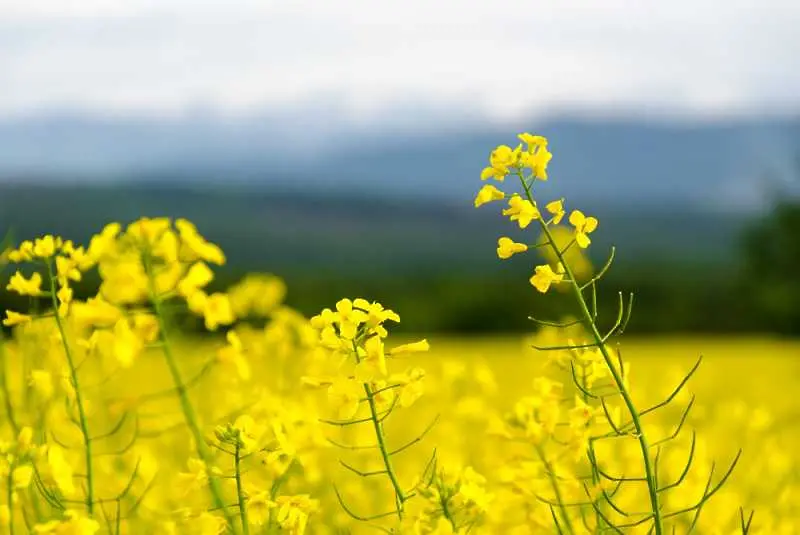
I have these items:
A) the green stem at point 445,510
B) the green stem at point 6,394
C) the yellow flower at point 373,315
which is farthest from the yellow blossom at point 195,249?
the green stem at point 445,510

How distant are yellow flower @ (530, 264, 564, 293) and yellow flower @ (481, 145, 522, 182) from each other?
20cm

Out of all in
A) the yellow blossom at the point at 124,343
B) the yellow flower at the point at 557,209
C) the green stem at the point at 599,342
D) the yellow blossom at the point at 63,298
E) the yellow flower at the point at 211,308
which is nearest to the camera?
the green stem at the point at 599,342

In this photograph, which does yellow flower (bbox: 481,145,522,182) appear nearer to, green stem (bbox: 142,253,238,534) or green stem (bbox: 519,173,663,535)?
green stem (bbox: 519,173,663,535)

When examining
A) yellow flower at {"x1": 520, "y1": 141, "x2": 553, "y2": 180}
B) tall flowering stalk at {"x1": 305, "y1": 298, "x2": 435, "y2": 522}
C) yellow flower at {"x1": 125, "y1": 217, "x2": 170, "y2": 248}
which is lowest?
tall flowering stalk at {"x1": 305, "y1": 298, "x2": 435, "y2": 522}

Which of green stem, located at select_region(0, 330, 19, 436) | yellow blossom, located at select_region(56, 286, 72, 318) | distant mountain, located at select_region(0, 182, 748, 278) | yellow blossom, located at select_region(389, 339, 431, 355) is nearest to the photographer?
yellow blossom, located at select_region(389, 339, 431, 355)

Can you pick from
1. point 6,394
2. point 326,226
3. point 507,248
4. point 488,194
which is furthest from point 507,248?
point 326,226

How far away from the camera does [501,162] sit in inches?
82.7

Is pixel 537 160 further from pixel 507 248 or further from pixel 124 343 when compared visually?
pixel 124 343

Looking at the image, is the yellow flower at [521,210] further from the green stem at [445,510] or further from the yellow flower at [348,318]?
the green stem at [445,510]

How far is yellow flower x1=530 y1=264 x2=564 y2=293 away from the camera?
2014 millimetres

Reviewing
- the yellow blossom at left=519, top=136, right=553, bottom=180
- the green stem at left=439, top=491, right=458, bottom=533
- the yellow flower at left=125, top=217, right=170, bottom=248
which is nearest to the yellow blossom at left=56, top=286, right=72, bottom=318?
the yellow flower at left=125, top=217, right=170, bottom=248

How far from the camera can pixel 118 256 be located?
9.02 ft

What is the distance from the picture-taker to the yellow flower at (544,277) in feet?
6.61

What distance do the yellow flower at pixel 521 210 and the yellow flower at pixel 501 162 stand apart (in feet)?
0.18
